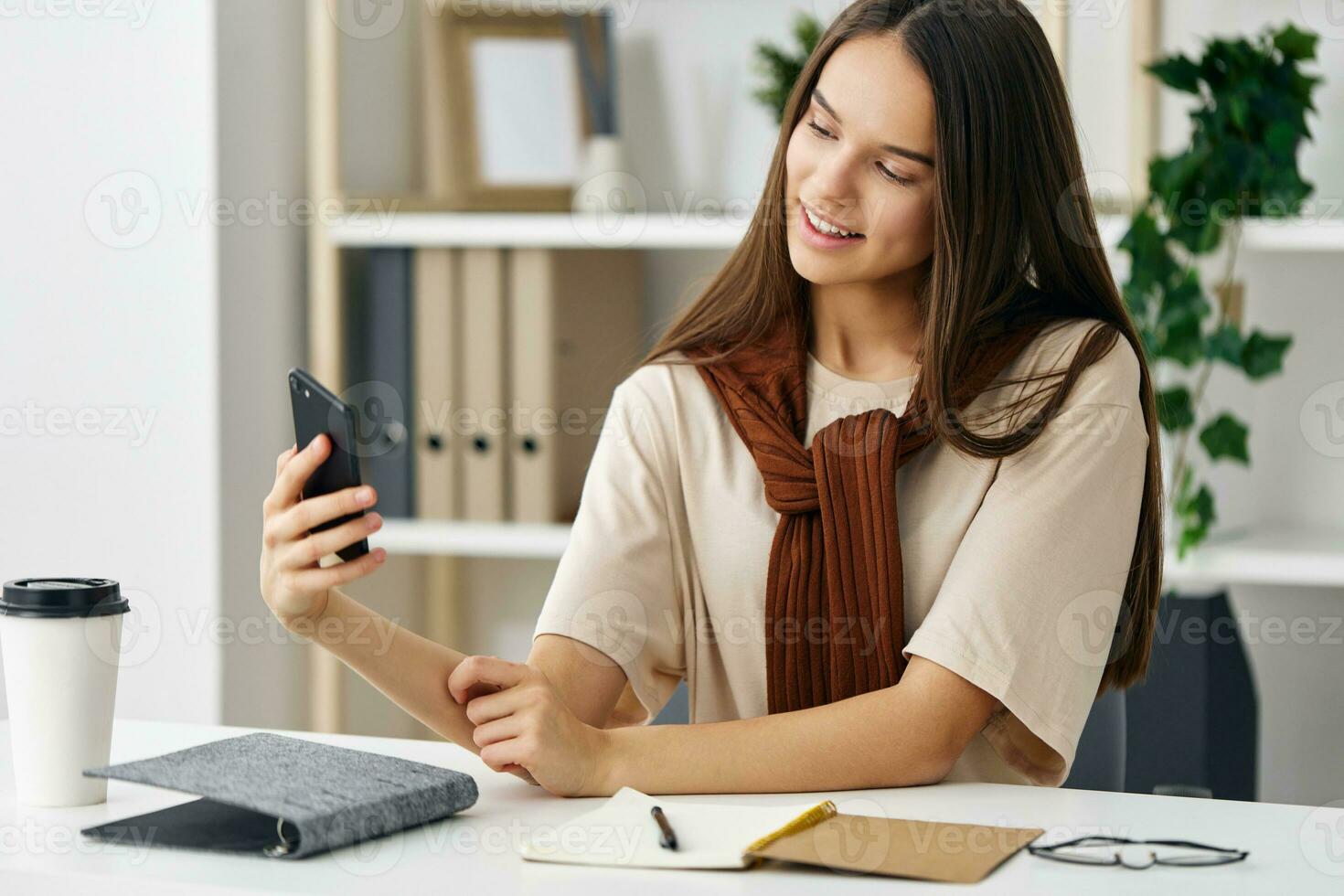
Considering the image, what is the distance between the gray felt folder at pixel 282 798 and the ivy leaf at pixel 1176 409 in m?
1.34

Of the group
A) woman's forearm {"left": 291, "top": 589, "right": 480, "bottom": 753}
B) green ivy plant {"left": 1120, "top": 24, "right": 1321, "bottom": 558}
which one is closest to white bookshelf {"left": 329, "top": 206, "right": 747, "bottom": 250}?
green ivy plant {"left": 1120, "top": 24, "right": 1321, "bottom": 558}

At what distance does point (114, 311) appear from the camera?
90.7 inches

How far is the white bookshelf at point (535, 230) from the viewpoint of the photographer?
Answer: 2.27m

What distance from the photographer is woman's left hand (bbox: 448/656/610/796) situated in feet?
3.58

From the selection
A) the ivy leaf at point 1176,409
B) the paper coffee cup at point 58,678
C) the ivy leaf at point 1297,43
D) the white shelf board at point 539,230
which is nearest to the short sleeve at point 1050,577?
the paper coffee cup at point 58,678

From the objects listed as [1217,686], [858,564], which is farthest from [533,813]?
[1217,686]

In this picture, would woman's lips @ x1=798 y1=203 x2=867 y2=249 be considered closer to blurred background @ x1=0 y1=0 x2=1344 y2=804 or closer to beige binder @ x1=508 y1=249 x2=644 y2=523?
blurred background @ x1=0 y1=0 x2=1344 y2=804

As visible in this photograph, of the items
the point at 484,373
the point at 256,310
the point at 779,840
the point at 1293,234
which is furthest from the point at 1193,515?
the point at 256,310

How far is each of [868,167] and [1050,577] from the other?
42cm

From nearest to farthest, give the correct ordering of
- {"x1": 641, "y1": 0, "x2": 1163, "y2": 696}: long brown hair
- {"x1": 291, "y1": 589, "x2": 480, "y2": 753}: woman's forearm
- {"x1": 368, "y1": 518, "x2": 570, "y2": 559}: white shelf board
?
{"x1": 291, "y1": 589, "x2": 480, "y2": 753}: woman's forearm → {"x1": 641, "y1": 0, "x2": 1163, "y2": 696}: long brown hair → {"x1": 368, "y1": 518, "x2": 570, "y2": 559}: white shelf board

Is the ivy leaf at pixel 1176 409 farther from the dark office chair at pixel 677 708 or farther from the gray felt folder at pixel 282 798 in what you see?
the gray felt folder at pixel 282 798

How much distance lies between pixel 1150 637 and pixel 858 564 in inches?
12.3

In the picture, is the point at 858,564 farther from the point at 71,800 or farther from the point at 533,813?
the point at 71,800

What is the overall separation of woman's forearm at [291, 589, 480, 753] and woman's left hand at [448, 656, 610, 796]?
0.07 meters
